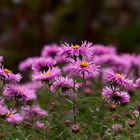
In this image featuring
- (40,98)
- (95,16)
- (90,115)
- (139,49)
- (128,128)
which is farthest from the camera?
(95,16)

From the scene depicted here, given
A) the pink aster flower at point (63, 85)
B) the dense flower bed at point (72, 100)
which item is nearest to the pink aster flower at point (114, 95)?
the dense flower bed at point (72, 100)

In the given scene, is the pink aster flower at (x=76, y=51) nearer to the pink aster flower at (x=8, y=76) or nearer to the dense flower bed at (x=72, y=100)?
the dense flower bed at (x=72, y=100)

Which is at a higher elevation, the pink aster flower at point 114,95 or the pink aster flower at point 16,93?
the pink aster flower at point 16,93

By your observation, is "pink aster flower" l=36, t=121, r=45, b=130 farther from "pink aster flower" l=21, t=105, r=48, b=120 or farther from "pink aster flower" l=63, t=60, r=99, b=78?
"pink aster flower" l=63, t=60, r=99, b=78

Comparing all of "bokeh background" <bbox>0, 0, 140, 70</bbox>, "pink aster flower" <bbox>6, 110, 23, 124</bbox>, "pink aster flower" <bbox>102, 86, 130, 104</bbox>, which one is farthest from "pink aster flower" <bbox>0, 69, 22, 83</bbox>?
"bokeh background" <bbox>0, 0, 140, 70</bbox>

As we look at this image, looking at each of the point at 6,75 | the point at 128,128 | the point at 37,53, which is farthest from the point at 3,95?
the point at 37,53

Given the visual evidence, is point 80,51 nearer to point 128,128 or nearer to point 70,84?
point 70,84

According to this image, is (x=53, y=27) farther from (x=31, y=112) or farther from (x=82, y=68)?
(x=82, y=68)

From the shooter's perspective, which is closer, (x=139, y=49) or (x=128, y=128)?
(x=128, y=128)
